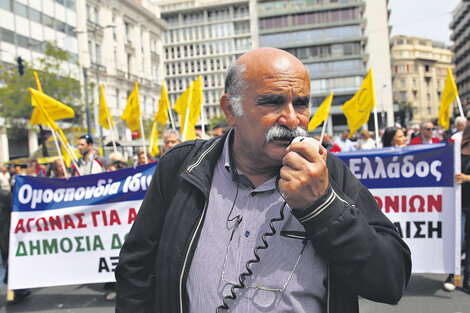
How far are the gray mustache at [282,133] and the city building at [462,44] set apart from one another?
92.5 m

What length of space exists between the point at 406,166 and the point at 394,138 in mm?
2258

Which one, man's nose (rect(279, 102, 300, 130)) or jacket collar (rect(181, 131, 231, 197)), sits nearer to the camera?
man's nose (rect(279, 102, 300, 130))

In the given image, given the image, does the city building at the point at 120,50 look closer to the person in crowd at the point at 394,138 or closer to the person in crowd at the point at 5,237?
the person in crowd at the point at 5,237

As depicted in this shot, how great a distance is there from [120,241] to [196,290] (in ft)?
11.7

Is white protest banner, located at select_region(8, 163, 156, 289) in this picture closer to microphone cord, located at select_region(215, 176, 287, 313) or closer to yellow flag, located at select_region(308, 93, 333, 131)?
microphone cord, located at select_region(215, 176, 287, 313)

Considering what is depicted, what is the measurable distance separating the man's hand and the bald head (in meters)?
0.36

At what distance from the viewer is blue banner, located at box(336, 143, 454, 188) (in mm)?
4445

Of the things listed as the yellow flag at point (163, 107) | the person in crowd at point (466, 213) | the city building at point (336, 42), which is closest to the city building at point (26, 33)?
the yellow flag at point (163, 107)

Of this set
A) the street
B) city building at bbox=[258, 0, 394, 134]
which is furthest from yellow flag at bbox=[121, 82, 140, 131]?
city building at bbox=[258, 0, 394, 134]

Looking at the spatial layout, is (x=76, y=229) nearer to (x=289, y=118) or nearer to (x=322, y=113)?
(x=289, y=118)

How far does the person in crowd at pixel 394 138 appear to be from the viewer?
21.5 feet

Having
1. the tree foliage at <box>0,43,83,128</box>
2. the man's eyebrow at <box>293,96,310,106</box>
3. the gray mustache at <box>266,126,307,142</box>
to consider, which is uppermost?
the tree foliage at <box>0,43,83,128</box>

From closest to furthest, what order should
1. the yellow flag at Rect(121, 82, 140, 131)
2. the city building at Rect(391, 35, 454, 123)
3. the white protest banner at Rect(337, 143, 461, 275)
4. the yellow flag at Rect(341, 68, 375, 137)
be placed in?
the white protest banner at Rect(337, 143, 461, 275) < the yellow flag at Rect(341, 68, 375, 137) < the yellow flag at Rect(121, 82, 140, 131) < the city building at Rect(391, 35, 454, 123)

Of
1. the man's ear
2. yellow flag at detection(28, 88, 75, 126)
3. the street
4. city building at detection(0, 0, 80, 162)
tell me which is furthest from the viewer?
city building at detection(0, 0, 80, 162)
